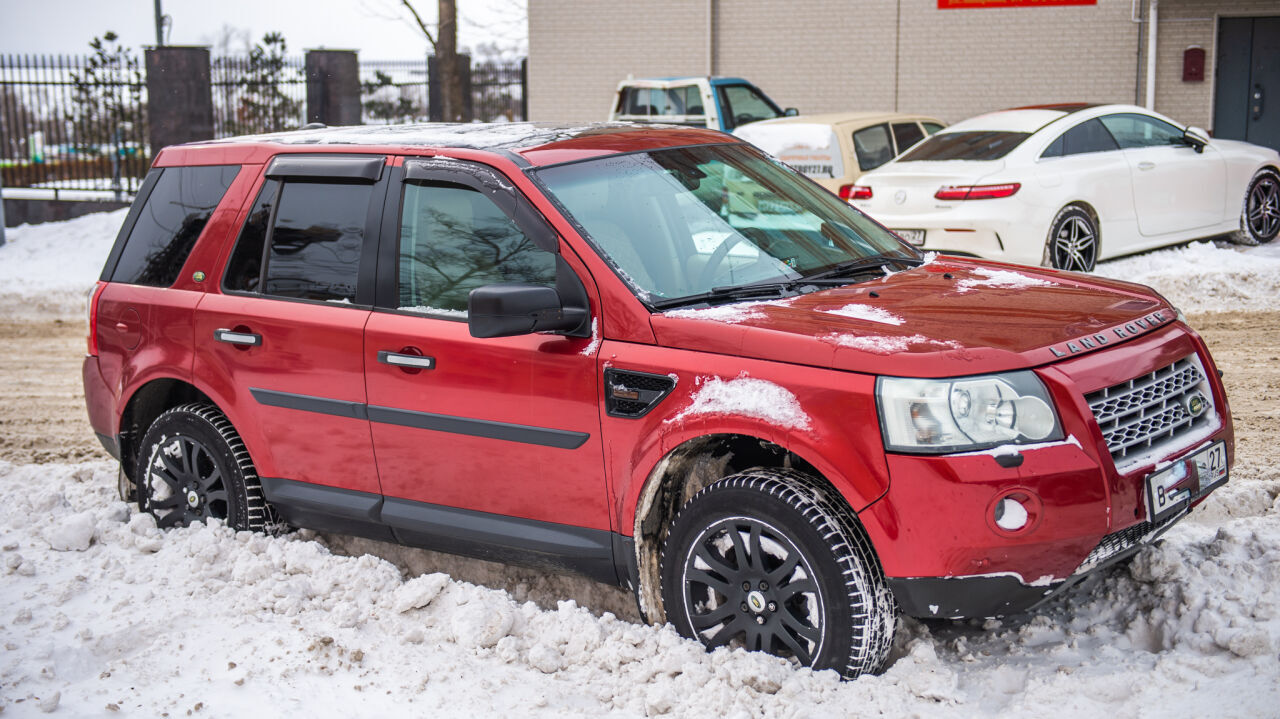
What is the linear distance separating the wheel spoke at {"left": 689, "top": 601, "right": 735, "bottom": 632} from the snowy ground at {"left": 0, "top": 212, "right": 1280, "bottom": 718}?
76mm

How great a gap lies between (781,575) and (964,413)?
2.40 feet

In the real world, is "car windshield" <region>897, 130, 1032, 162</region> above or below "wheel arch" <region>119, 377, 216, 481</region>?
above

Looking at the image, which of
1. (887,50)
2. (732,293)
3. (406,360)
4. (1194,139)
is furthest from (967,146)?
(887,50)

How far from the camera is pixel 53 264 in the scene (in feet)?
50.6

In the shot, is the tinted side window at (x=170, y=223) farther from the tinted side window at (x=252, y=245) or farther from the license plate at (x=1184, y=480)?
the license plate at (x=1184, y=480)

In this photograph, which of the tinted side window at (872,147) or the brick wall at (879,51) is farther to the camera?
the brick wall at (879,51)

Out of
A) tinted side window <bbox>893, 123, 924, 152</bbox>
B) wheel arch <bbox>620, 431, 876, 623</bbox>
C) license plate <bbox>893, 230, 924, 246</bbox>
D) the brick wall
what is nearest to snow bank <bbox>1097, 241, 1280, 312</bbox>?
license plate <bbox>893, 230, 924, 246</bbox>

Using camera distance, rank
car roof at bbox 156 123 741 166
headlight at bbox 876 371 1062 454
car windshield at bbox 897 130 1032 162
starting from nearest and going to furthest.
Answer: headlight at bbox 876 371 1062 454 < car roof at bbox 156 123 741 166 < car windshield at bbox 897 130 1032 162

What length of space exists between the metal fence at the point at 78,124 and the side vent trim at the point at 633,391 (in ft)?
58.0

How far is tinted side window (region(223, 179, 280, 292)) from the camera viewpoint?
16.4ft

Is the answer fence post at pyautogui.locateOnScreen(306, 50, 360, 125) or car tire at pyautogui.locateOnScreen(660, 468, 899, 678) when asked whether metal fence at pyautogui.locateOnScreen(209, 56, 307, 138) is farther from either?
car tire at pyautogui.locateOnScreen(660, 468, 899, 678)

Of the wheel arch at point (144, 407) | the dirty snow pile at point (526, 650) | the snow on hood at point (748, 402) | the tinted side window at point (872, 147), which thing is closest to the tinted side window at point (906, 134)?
the tinted side window at point (872, 147)

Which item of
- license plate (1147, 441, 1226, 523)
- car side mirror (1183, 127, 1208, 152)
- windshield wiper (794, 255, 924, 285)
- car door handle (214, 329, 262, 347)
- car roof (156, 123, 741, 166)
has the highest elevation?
car side mirror (1183, 127, 1208, 152)

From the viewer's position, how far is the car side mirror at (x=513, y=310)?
152 inches
